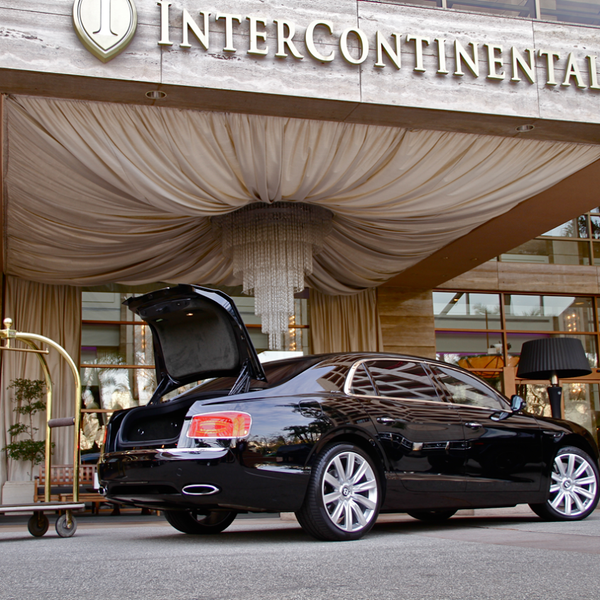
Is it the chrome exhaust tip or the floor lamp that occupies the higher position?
the floor lamp

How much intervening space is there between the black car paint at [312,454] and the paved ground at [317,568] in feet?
0.97

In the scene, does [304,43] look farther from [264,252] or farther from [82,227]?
[82,227]

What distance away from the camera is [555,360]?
7.84 meters

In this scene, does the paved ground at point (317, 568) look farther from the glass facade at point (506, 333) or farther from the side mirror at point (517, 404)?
the glass facade at point (506, 333)

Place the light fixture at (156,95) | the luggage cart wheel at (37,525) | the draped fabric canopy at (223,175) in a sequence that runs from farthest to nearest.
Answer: the draped fabric canopy at (223,175), the light fixture at (156,95), the luggage cart wheel at (37,525)

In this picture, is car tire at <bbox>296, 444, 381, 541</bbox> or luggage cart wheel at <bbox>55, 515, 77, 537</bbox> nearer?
car tire at <bbox>296, 444, 381, 541</bbox>

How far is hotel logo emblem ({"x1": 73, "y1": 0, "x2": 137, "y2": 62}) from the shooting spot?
22.4ft

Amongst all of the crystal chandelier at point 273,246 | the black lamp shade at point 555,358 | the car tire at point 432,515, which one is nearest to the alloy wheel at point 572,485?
the car tire at point 432,515

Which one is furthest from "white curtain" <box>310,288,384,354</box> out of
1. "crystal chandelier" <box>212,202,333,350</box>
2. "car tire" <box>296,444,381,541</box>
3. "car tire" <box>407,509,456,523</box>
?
"car tire" <box>296,444,381,541</box>

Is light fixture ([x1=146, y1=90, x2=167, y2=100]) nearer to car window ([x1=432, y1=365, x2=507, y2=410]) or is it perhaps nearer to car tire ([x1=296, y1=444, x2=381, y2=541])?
car window ([x1=432, y1=365, x2=507, y2=410])

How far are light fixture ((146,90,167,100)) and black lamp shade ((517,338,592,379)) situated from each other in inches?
187

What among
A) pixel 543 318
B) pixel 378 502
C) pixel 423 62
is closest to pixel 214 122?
pixel 423 62

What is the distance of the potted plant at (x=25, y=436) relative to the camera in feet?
38.5

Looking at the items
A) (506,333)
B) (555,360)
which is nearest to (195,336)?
(555,360)
